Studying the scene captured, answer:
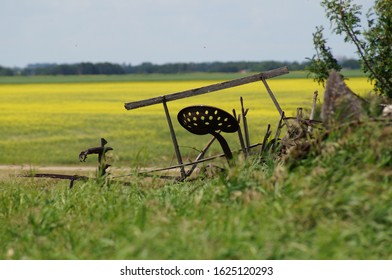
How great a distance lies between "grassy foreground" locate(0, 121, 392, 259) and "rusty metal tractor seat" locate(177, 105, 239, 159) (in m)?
1.82

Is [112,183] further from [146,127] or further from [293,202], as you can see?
[146,127]

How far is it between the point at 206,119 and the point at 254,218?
3.68 meters

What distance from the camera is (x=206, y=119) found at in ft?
36.9

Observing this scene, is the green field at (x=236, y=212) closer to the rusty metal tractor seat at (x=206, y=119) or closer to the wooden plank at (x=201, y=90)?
the rusty metal tractor seat at (x=206, y=119)

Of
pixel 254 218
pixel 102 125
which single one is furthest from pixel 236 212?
pixel 102 125

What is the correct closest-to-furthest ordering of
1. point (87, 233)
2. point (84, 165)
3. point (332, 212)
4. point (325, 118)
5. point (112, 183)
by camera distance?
point (332, 212) < point (87, 233) < point (325, 118) < point (112, 183) < point (84, 165)

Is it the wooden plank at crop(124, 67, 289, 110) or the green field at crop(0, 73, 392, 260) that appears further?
the wooden plank at crop(124, 67, 289, 110)

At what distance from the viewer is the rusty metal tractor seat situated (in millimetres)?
11102

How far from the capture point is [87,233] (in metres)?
8.16

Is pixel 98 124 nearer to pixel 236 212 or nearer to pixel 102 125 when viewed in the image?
pixel 102 125

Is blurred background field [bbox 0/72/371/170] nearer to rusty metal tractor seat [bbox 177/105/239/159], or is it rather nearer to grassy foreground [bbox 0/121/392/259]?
rusty metal tractor seat [bbox 177/105/239/159]

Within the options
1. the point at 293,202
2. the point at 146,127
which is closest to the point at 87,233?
the point at 293,202

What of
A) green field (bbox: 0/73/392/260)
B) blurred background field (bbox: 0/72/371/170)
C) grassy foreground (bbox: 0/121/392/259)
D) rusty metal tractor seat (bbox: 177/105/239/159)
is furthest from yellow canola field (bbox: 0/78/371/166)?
grassy foreground (bbox: 0/121/392/259)
